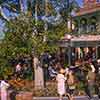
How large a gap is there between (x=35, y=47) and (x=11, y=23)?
159 centimetres

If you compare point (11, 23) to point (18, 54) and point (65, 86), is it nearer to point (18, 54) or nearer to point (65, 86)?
point (18, 54)

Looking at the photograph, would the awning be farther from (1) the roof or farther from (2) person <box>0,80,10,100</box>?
(1) the roof

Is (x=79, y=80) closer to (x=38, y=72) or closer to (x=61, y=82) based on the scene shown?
(x=38, y=72)

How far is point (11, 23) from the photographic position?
21.5m

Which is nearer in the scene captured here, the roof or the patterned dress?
the patterned dress

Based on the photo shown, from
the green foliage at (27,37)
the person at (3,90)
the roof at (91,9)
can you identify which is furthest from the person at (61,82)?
the roof at (91,9)

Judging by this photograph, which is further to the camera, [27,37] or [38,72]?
[38,72]

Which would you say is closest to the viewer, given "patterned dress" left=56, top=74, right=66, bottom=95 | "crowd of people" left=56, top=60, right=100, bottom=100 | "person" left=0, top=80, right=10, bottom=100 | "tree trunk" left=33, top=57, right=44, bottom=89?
"person" left=0, top=80, right=10, bottom=100

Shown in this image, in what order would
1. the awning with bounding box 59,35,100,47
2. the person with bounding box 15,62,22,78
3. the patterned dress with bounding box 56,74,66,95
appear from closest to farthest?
the patterned dress with bounding box 56,74,66,95 < the person with bounding box 15,62,22,78 < the awning with bounding box 59,35,100,47

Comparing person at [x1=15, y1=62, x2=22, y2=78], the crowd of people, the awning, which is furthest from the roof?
the crowd of people

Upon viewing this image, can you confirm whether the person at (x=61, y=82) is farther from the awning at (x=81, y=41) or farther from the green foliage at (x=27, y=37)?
the awning at (x=81, y=41)

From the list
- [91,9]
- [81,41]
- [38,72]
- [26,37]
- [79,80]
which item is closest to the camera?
[79,80]

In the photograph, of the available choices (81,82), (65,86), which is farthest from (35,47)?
(65,86)

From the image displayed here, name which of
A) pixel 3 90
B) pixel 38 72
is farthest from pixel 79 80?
pixel 3 90
